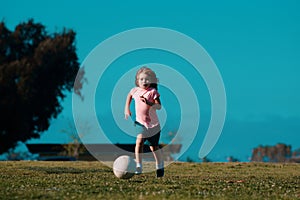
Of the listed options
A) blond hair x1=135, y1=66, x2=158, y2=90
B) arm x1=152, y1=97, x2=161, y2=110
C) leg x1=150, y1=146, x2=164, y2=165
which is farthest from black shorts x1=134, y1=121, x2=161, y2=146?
blond hair x1=135, y1=66, x2=158, y2=90

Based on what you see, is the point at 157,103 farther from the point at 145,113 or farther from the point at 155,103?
the point at 145,113

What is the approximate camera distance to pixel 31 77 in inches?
1539

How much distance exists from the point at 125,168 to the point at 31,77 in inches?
1150

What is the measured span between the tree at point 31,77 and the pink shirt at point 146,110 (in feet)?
90.4

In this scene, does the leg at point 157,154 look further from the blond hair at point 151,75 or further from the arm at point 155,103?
the blond hair at point 151,75

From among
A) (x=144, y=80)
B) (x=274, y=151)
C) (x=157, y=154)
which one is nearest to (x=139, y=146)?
(x=157, y=154)

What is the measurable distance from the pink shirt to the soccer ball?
3.31ft

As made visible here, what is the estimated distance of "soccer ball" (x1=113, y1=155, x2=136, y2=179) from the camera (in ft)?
36.7

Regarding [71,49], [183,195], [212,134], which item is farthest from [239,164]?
[71,49]

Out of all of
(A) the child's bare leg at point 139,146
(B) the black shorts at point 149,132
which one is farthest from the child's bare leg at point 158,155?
(A) the child's bare leg at point 139,146

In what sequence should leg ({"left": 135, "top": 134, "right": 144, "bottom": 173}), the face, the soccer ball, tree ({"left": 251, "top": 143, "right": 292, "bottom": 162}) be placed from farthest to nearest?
tree ({"left": 251, "top": 143, "right": 292, "bottom": 162}), the face, leg ({"left": 135, "top": 134, "right": 144, "bottom": 173}), the soccer ball

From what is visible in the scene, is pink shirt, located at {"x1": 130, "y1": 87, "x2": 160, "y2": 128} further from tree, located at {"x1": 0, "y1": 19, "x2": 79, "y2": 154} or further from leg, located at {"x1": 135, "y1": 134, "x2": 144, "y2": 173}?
tree, located at {"x1": 0, "y1": 19, "x2": 79, "y2": 154}

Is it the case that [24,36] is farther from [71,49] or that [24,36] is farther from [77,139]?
[77,139]

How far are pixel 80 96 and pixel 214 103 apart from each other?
83.3ft
